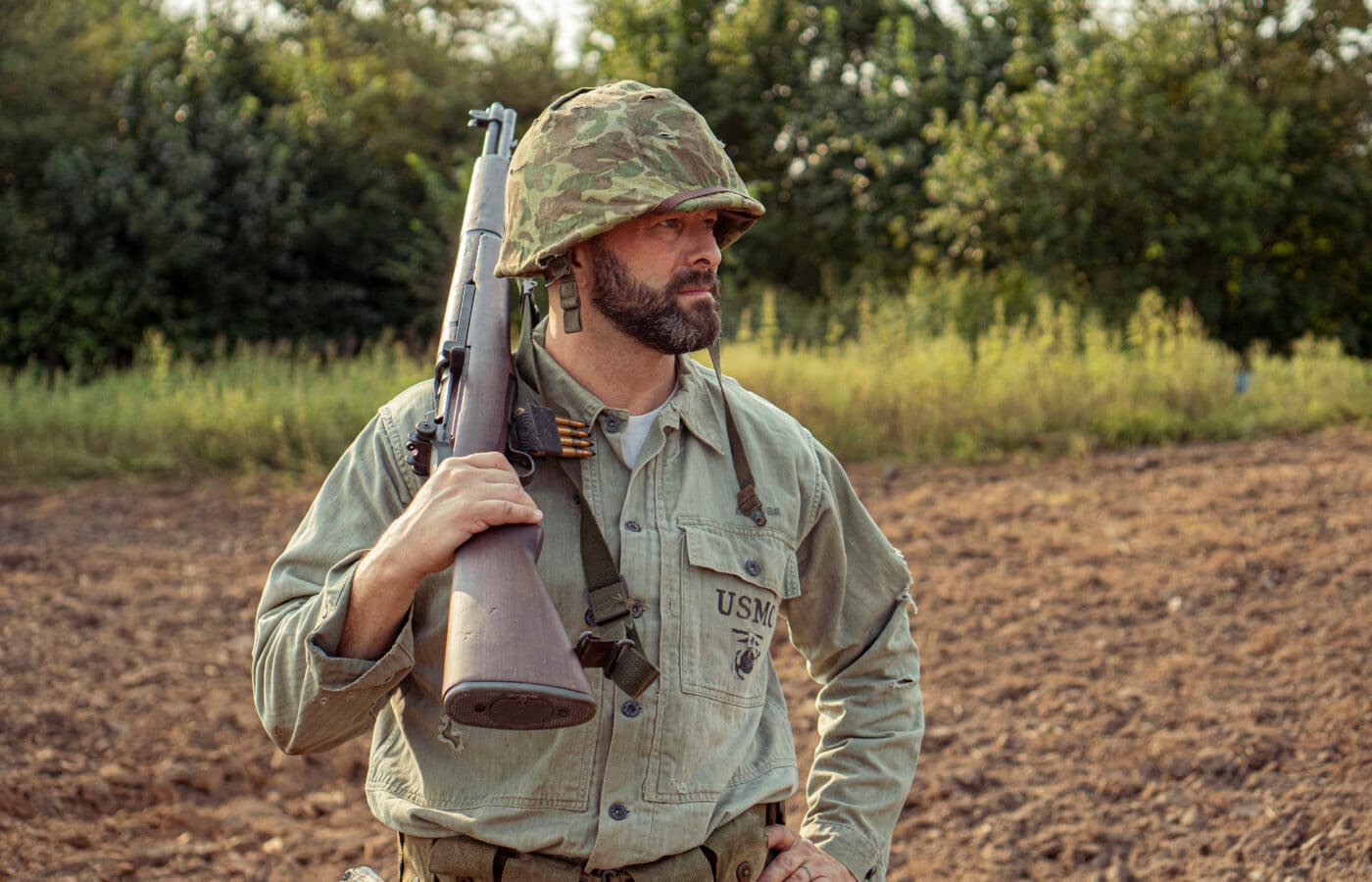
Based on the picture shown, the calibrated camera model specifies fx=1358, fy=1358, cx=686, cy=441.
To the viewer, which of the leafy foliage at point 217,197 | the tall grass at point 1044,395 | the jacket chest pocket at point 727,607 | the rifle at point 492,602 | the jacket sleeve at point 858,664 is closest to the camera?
the rifle at point 492,602

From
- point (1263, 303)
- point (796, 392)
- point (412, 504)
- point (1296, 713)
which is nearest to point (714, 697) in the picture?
point (412, 504)

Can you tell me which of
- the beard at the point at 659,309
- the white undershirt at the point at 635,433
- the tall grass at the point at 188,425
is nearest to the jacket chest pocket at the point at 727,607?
the white undershirt at the point at 635,433

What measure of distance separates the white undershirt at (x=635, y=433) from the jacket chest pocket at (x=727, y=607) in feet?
0.49

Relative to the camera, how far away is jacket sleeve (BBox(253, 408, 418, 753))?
6.03 ft

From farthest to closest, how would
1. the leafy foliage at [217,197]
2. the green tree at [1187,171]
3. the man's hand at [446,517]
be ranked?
the leafy foliage at [217,197] < the green tree at [1187,171] < the man's hand at [446,517]

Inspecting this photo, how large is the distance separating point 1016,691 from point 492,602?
4.36 m

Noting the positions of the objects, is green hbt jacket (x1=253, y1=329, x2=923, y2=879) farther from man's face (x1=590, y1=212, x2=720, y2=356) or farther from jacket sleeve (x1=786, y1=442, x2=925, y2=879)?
man's face (x1=590, y1=212, x2=720, y2=356)

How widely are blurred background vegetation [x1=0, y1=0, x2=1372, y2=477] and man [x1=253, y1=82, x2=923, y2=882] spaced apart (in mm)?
10389

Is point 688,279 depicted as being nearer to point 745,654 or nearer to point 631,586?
point 631,586

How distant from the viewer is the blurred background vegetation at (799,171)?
14.7m

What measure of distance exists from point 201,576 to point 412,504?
20.6ft

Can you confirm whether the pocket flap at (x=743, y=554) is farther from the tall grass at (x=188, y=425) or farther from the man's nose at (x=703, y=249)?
the tall grass at (x=188, y=425)

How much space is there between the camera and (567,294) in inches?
85.4

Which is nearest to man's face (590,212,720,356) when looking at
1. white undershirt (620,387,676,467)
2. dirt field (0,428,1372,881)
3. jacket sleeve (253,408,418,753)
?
white undershirt (620,387,676,467)
